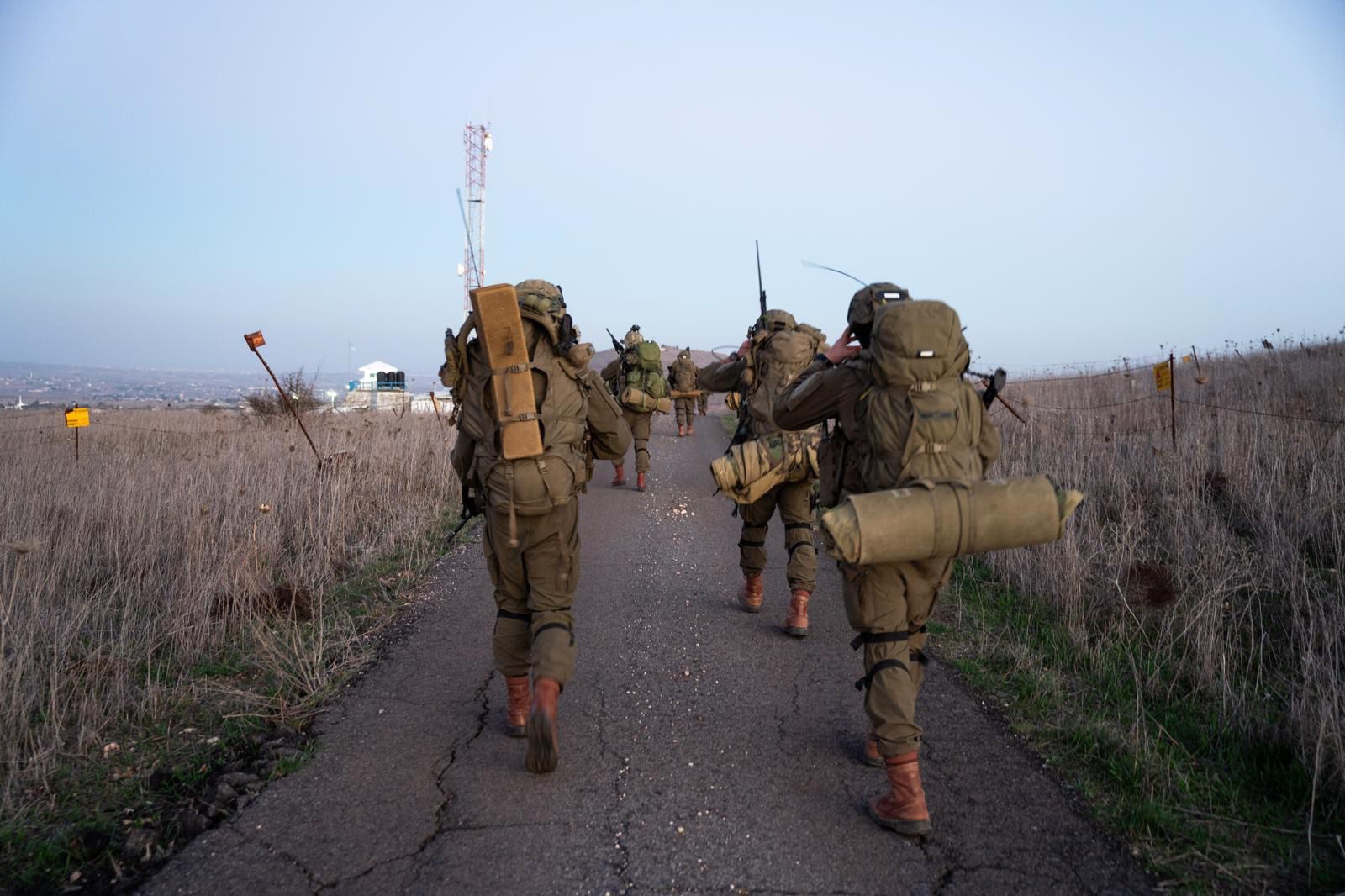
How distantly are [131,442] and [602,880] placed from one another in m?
13.9

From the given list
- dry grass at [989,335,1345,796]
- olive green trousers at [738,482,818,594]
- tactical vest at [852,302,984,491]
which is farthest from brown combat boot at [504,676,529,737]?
dry grass at [989,335,1345,796]

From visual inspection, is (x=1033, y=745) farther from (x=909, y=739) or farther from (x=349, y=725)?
(x=349, y=725)

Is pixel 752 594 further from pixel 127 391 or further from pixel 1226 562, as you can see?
pixel 127 391

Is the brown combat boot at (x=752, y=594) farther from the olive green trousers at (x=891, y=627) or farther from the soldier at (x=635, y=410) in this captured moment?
the soldier at (x=635, y=410)

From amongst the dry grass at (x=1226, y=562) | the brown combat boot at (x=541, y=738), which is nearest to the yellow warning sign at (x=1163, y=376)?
the dry grass at (x=1226, y=562)

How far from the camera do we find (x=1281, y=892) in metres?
2.85

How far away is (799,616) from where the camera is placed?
18.8ft

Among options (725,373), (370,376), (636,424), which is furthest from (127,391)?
(725,373)

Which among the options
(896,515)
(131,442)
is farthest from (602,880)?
(131,442)

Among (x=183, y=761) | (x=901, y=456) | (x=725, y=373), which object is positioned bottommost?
(x=183, y=761)

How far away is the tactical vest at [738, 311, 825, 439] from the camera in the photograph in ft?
19.5

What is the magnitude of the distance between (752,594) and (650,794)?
2.73 meters

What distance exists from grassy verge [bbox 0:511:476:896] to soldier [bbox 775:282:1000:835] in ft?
8.31

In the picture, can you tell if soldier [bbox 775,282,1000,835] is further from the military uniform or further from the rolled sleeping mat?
the military uniform
